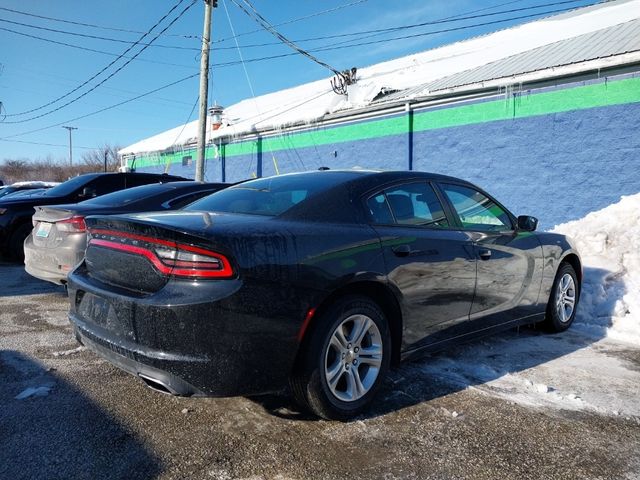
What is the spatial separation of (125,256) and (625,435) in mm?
A: 3081

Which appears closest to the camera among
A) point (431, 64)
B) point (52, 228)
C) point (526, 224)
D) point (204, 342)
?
point (204, 342)

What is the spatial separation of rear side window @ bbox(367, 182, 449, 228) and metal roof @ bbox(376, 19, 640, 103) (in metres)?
6.39

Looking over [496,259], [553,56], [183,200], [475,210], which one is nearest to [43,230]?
[183,200]

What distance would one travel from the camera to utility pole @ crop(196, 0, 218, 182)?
563 inches

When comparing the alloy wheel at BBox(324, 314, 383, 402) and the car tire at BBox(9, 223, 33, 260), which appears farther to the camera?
the car tire at BBox(9, 223, 33, 260)

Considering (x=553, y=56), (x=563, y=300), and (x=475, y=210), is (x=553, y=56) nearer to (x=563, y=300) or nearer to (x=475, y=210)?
(x=563, y=300)

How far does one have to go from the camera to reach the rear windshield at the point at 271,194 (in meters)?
3.44

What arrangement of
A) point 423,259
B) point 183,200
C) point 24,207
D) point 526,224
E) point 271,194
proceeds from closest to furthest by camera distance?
point 423,259
point 271,194
point 526,224
point 183,200
point 24,207

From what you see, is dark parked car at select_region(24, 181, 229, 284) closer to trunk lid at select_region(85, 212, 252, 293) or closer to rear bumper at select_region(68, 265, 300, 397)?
trunk lid at select_region(85, 212, 252, 293)

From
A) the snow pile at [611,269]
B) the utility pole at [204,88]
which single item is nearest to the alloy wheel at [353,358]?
the snow pile at [611,269]

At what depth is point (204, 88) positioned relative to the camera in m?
14.5

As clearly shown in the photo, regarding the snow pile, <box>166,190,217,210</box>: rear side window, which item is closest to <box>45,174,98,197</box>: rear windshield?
<box>166,190,217,210</box>: rear side window

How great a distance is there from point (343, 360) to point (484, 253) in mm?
1615

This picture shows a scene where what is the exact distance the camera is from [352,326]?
125 inches
